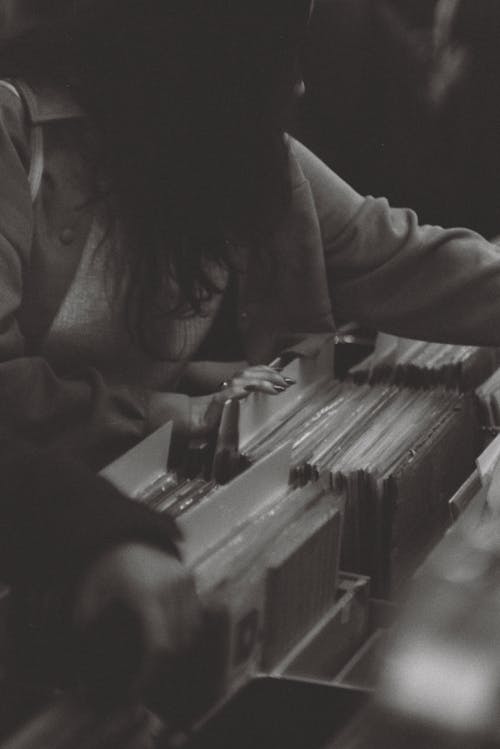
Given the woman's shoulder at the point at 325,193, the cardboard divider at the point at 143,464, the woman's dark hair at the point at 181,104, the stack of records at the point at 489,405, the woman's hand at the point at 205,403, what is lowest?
the stack of records at the point at 489,405

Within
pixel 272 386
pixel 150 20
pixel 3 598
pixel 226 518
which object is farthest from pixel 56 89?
pixel 3 598

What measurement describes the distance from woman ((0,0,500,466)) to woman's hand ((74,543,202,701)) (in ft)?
1.68

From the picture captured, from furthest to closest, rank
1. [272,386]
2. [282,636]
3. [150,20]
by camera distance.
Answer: [272,386]
[150,20]
[282,636]

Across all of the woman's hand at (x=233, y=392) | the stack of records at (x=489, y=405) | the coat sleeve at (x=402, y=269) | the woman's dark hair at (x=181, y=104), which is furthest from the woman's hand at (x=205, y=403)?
the coat sleeve at (x=402, y=269)

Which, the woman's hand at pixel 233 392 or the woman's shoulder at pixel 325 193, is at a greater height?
the woman's shoulder at pixel 325 193

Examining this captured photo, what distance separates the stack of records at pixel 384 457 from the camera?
1192mm

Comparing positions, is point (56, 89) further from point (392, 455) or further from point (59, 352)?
point (392, 455)

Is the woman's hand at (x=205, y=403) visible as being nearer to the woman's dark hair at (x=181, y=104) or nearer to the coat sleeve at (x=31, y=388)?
the coat sleeve at (x=31, y=388)

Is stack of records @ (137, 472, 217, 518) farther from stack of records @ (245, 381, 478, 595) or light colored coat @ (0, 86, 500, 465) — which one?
light colored coat @ (0, 86, 500, 465)

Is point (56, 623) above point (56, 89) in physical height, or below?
below

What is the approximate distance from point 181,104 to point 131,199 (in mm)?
145

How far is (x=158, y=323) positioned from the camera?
4.78ft

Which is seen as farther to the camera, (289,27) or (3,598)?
(289,27)

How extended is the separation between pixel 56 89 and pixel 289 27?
0.89 ft
